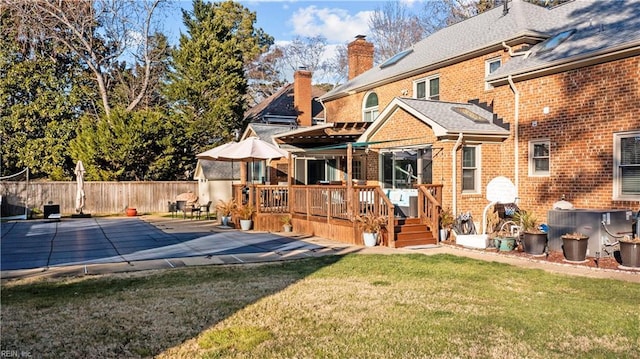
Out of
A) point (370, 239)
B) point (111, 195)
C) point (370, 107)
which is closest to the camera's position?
point (370, 239)

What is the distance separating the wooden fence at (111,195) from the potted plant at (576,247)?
21.0 m

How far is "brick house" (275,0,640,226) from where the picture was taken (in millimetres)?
11266

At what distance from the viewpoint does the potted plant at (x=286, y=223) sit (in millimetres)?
15461

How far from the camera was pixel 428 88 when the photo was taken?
59.8 feet

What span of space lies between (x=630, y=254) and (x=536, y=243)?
76.4 inches

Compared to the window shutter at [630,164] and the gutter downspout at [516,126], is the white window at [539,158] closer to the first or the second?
the gutter downspout at [516,126]

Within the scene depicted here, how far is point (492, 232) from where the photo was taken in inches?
523

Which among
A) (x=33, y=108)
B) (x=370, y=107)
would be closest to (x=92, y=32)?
(x=33, y=108)

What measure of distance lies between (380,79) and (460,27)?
12.5 ft

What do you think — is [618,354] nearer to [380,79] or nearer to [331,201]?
[331,201]

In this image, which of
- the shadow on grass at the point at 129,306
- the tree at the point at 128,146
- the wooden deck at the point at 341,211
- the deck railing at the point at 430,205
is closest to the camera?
the shadow on grass at the point at 129,306

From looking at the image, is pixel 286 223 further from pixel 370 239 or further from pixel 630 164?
pixel 630 164

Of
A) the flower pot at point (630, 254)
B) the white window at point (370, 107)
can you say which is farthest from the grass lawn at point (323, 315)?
the white window at point (370, 107)

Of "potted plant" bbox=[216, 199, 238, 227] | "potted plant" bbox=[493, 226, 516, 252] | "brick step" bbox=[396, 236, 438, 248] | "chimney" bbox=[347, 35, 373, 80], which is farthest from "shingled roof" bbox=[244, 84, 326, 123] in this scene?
"potted plant" bbox=[493, 226, 516, 252]
